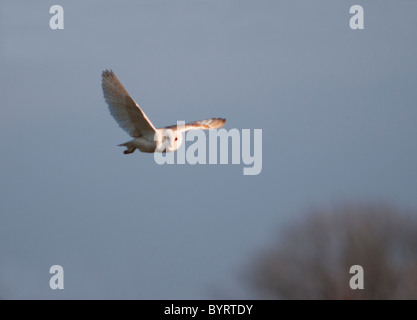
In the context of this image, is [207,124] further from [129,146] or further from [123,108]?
[123,108]

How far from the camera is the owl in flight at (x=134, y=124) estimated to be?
53.3 ft

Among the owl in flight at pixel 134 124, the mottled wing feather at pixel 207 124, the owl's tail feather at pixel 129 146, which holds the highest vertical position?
the mottled wing feather at pixel 207 124

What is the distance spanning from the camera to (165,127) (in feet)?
58.3

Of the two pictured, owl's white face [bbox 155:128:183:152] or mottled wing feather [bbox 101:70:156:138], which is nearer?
mottled wing feather [bbox 101:70:156:138]

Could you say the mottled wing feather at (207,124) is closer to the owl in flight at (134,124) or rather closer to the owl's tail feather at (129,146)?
the owl in flight at (134,124)

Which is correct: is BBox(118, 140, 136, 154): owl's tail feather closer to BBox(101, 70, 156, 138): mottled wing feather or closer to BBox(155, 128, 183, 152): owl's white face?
BBox(101, 70, 156, 138): mottled wing feather

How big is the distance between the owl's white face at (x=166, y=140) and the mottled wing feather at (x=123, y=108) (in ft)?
0.55

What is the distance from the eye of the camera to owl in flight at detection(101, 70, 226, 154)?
1623 centimetres

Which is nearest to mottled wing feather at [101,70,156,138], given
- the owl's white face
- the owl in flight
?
the owl in flight

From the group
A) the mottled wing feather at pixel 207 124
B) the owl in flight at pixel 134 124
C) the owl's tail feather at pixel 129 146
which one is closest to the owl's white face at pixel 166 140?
the owl in flight at pixel 134 124

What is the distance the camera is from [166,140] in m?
16.7

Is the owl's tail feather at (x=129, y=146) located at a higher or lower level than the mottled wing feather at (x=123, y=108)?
lower
